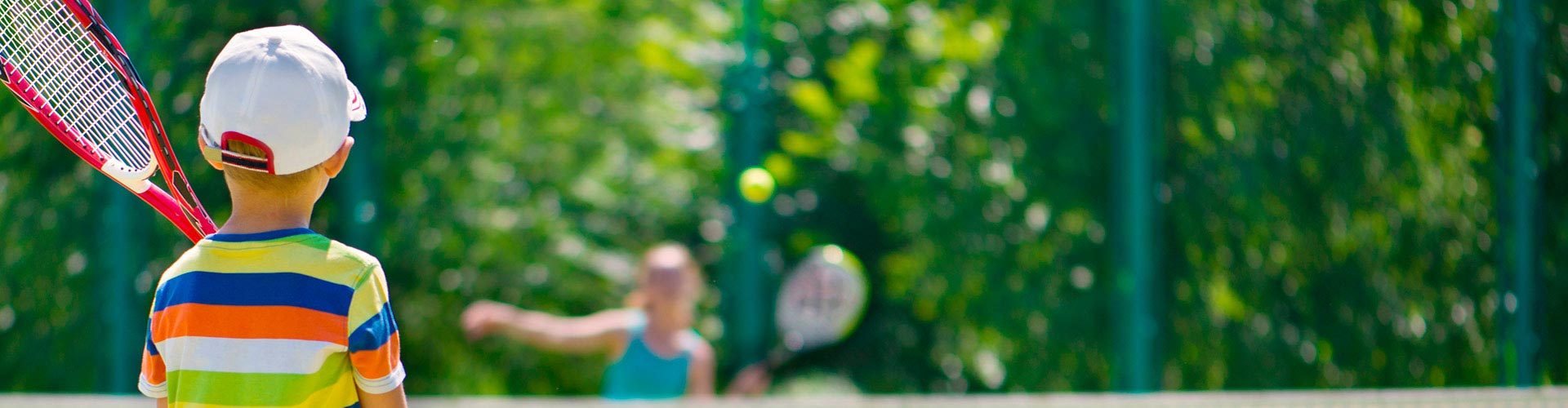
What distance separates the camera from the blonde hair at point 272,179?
4.66 ft

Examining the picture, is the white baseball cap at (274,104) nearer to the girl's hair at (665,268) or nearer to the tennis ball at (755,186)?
the girl's hair at (665,268)

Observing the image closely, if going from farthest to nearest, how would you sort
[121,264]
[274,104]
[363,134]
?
[363,134] → [121,264] → [274,104]

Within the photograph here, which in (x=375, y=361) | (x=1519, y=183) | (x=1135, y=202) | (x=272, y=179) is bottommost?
(x=1135, y=202)

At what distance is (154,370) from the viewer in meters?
1.48

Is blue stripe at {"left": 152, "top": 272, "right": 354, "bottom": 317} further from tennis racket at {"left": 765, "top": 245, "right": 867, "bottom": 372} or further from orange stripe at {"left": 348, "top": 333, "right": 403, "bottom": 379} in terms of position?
tennis racket at {"left": 765, "top": 245, "right": 867, "bottom": 372}

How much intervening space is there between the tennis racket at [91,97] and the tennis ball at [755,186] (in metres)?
2.95

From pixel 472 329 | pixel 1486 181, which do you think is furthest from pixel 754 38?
pixel 1486 181

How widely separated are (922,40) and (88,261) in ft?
9.75

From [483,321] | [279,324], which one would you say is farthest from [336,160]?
[483,321]

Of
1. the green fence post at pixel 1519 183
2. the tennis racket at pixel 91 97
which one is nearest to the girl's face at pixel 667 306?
the tennis racket at pixel 91 97

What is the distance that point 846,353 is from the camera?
6.17m

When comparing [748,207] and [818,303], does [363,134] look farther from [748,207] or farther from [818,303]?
[818,303]

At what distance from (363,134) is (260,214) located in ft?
11.3

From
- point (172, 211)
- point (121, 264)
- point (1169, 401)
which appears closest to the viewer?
point (172, 211)
